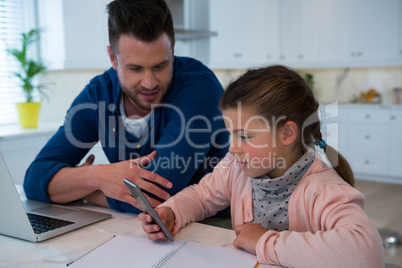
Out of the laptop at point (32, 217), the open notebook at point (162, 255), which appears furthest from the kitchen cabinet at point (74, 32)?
the open notebook at point (162, 255)

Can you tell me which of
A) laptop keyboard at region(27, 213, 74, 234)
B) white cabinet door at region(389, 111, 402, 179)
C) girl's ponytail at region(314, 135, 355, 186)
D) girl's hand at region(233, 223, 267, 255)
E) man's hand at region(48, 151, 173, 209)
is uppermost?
girl's ponytail at region(314, 135, 355, 186)

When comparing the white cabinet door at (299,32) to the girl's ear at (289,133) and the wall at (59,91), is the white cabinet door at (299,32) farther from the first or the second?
the girl's ear at (289,133)

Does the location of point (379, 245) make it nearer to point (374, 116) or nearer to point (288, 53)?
point (374, 116)

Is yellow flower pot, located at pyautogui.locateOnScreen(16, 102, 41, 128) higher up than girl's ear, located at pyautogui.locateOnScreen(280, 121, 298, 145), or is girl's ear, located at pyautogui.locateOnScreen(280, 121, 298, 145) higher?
girl's ear, located at pyautogui.locateOnScreen(280, 121, 298, 145)

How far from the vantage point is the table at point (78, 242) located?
3.06 ft

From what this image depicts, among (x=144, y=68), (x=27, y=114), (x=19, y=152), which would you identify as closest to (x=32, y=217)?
(x=144, y=68)

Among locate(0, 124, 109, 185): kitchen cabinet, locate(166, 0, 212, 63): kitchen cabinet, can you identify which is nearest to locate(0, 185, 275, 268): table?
locate(0, 124, 109, 185): kitchen cabinet

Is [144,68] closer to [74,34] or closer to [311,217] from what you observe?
[311,217]

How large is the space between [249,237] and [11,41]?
3603mm

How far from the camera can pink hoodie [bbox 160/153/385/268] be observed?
0.83m

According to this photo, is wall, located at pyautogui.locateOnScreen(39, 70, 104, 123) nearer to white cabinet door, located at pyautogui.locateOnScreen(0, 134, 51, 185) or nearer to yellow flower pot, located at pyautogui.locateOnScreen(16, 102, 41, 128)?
yellow flower pot, located at pyautogui.locateOnScreen(16, 102, 41, 128)

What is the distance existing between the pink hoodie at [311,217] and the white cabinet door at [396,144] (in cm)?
380

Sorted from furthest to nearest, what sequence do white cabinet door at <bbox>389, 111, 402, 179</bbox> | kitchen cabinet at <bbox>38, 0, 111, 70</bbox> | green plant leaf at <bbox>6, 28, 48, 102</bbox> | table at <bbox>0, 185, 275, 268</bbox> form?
white cabinet door at <bbox>389, 111, 402, 179</bbox>, kitchen cabinet at <bbox>38, 0, 111, 70</bbox>, green plant leaf at <bbox>6, 28, 48, 102</bbox>, table at <bbox>0, 185, 275, 268</bbox>

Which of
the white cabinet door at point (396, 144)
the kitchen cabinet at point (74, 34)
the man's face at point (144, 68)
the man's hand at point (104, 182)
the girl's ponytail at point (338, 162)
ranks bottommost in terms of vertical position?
the white cabinet door at point (396, 144)
